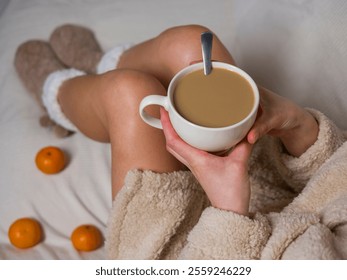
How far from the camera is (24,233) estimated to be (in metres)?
0.97

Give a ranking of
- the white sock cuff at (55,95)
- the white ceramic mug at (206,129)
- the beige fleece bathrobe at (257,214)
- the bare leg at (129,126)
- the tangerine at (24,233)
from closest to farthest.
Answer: the white ceramic mug at (206,129), the beige fleece bathrobe at (257,214), the bare leg at (129,126), the tangerine at (24,233), the white sock cuff at (55,95)

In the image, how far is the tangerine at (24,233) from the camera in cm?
97

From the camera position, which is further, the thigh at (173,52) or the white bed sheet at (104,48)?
the white bed sheet at (104,48)

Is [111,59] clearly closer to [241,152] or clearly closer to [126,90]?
[126,90]

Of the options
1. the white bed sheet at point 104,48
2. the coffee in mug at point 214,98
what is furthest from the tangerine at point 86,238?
the coffee in mug at point 214,98

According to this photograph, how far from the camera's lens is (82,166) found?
3.59 ft

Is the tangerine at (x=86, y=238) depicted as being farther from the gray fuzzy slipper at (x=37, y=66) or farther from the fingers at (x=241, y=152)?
the fingers at (x=241, y=152)

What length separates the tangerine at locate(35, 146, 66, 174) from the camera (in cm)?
105

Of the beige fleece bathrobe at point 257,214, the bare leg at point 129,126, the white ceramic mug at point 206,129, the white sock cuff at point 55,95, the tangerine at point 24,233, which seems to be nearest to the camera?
the white ceramic mug at point 206,129

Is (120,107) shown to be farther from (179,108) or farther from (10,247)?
(10,247)

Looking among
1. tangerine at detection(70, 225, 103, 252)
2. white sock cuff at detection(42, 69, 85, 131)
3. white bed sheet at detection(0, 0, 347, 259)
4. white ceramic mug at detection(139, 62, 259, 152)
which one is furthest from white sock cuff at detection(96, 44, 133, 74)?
white ceramic mug at detection(139, 62, 259, 152)

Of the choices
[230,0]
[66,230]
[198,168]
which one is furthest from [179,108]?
[230,0]

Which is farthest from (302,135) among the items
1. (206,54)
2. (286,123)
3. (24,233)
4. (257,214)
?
(24,233)

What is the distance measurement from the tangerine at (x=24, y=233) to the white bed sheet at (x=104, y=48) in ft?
0.06
